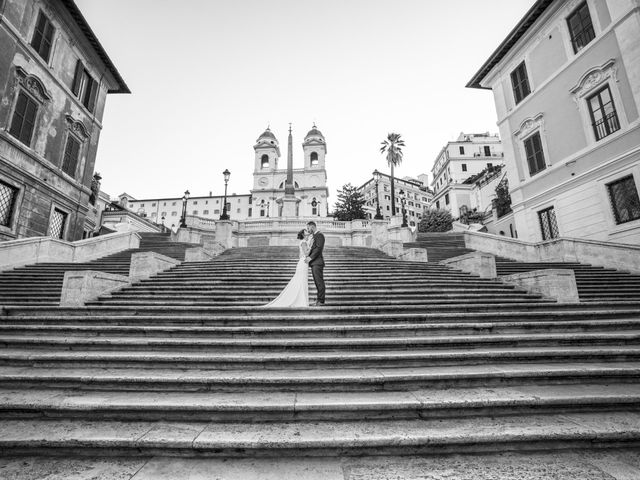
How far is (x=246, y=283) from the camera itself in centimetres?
972

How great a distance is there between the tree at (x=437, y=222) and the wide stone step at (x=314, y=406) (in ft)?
129

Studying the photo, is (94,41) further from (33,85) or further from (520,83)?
(520,83)

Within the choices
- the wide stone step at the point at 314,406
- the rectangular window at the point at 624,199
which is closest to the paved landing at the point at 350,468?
the wide stone step at the point at 314,406

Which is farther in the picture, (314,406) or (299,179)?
(299,179)

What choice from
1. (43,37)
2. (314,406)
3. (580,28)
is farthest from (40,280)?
(580,28)

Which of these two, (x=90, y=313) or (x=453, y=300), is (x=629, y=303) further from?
(x=90, y=313)

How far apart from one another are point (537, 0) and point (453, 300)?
59.8ft

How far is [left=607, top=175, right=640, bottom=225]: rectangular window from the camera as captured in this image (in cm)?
1215

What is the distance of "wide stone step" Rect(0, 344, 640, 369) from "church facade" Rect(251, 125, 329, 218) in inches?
2198

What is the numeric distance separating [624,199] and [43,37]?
28498 millimetres

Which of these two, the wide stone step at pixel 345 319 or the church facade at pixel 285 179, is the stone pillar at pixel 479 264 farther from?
the church facade at pixel 285 179

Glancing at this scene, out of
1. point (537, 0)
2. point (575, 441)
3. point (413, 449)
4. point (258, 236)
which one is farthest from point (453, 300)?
point (258, 236)

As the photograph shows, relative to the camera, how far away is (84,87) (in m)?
19.4

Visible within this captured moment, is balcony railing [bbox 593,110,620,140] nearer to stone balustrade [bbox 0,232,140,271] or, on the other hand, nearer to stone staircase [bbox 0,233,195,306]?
stone staircase [bbox 0,233,195,306]
